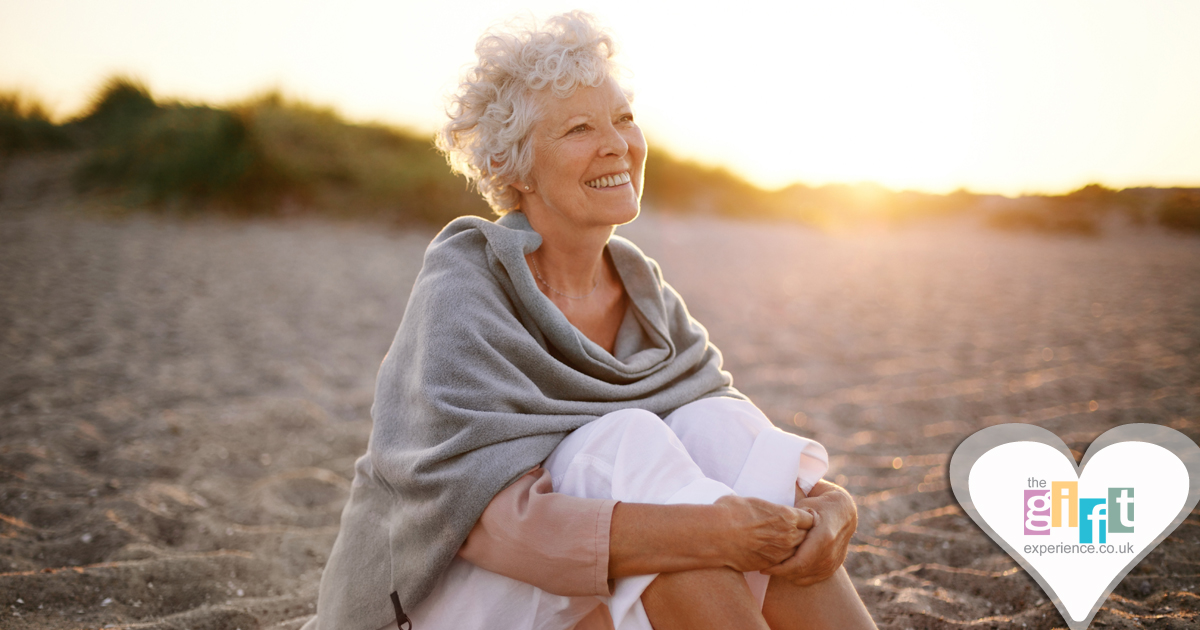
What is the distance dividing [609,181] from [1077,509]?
183cm

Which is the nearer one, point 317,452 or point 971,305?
point 317,452

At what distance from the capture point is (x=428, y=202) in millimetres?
11211

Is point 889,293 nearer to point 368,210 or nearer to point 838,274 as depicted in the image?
point 838,274

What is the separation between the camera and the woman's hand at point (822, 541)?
52.1 inches

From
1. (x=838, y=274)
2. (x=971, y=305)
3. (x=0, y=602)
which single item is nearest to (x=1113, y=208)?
(x=838, y=274)

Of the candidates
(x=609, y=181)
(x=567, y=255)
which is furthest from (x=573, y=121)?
(x=567, y=255)

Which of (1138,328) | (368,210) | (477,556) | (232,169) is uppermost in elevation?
(232,169)

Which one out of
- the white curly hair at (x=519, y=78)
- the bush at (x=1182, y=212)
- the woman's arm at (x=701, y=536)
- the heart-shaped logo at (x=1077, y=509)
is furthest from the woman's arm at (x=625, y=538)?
the bush at (x=1182, y=212)

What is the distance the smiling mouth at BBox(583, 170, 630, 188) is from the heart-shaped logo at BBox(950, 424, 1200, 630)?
1638 mm

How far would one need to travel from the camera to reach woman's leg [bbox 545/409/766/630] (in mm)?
1255

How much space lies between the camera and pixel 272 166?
11086 millimetres

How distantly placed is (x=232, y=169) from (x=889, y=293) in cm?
1006

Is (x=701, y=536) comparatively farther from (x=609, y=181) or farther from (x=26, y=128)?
(x=26, y=128)

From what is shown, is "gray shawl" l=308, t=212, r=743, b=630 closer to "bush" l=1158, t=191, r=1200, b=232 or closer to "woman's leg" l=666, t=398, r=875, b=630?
"woman's leg" l=666, t=398, r=875, b=630
